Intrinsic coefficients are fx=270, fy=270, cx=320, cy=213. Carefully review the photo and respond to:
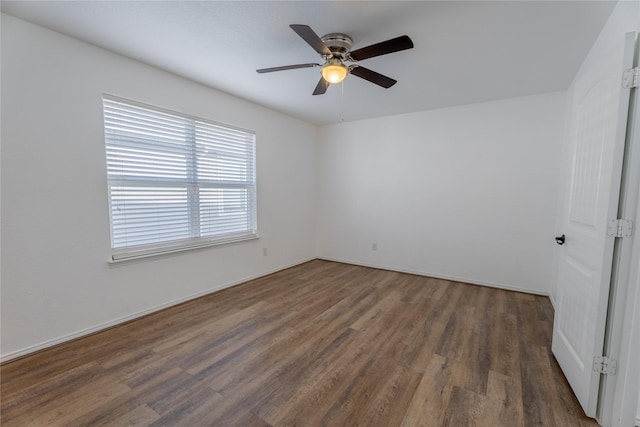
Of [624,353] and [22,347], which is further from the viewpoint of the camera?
[22,347]

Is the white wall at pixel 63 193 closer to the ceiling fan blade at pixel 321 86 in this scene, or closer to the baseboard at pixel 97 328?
the baseboard at pixel 97 328

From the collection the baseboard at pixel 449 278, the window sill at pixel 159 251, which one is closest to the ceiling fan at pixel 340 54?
the window sill at pixel 159 251

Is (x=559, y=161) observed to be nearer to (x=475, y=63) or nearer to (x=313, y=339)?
(x=475, y=63)

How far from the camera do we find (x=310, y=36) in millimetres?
1732

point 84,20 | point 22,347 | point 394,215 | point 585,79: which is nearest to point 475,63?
point 585,79

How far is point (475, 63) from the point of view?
2.55 meters

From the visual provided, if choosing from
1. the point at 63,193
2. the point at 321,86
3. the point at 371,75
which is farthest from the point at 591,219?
the point at 63,193

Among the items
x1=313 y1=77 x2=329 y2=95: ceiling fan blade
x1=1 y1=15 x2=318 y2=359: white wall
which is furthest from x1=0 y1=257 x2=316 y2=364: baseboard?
x1=313 y1=77 x2=329 y2=95: ceiling fan blade

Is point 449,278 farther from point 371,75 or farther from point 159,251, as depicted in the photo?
point 159,251

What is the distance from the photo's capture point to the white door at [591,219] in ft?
4.89

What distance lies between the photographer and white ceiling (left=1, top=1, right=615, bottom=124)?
5.96ft

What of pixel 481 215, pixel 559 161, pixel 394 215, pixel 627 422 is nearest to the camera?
pixel 627 422

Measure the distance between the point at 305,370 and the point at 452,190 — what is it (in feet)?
10.6

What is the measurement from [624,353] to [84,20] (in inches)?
160
